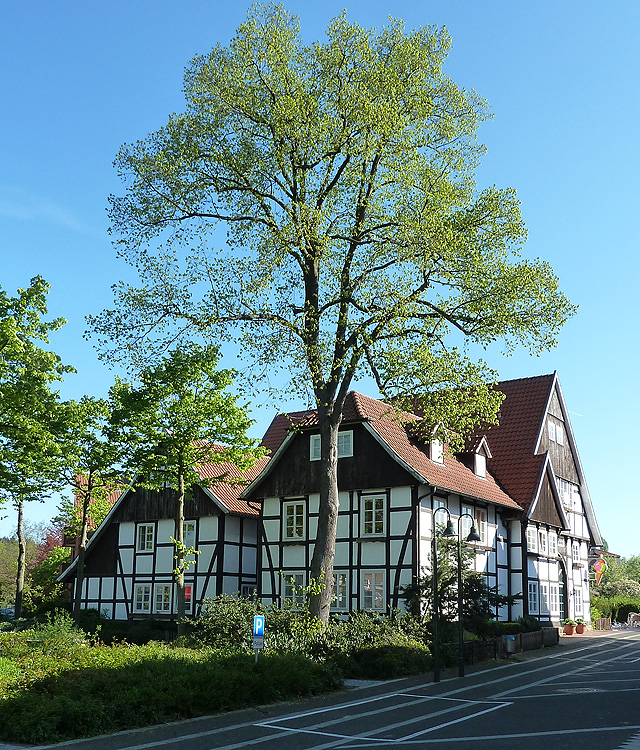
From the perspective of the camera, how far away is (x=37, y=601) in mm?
47688

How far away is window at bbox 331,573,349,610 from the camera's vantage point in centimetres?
3066

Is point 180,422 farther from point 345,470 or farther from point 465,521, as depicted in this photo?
point 465,521

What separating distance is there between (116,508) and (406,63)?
2546cm

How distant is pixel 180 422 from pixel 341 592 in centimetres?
882

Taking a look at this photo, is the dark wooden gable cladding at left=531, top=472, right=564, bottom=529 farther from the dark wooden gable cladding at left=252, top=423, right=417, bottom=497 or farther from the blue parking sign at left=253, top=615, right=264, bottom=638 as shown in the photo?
the blue parking sign at left=253, top=615, right=264, bottom=638

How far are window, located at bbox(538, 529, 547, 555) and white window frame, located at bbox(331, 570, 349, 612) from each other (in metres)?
10.9

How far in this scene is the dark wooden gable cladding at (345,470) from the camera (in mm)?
30406

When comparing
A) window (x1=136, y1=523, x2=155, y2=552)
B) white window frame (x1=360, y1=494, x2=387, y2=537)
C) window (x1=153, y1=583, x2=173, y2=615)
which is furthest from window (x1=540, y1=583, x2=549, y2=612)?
window (x1=136, y1=523, x2=155, y2=552)

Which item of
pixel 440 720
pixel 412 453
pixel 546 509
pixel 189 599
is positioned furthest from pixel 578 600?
pixel 440 720

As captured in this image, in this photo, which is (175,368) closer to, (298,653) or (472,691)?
(298,653)

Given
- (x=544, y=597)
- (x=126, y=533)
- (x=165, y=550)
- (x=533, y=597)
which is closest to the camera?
(x=533, y=597)

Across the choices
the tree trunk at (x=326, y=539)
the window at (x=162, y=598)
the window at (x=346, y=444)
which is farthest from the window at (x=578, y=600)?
the tree trunk at (x=326, y=539)

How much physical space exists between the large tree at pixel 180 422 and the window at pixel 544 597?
15.8m

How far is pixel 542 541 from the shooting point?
37.7 metres
